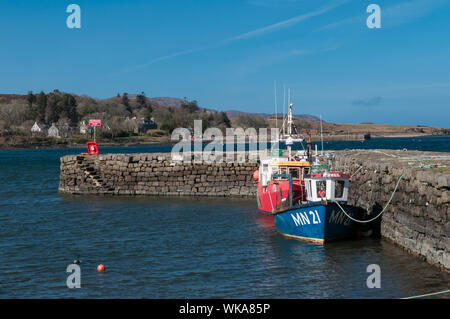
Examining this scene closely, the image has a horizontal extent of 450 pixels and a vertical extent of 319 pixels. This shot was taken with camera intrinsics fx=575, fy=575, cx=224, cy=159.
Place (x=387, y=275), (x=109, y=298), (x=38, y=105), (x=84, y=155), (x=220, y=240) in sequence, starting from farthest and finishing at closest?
1. (x=38, y=105)
2. (x=84, y=155)
3. (x=220, y=240)
4. (x=387, y=275)
5. (x=109, y=298)

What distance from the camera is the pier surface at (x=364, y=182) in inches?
538

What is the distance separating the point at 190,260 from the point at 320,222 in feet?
13.2

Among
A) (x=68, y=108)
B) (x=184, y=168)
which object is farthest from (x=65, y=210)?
(x=68, y=108)

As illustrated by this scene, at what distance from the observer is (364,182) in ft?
67.2

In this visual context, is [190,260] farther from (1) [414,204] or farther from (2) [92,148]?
(2) [92,148]

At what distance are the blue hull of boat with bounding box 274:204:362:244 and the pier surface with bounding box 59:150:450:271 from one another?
1.18 m

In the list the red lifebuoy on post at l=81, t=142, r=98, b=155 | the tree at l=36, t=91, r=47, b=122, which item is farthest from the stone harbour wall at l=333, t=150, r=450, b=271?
the tree at l=36, t=91, r=47, b=122

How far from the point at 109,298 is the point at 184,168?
781 inches

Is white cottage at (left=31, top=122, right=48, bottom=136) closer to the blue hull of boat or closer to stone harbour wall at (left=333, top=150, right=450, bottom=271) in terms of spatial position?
stone harbour wall at (left=333, top=150, right=450, bottom=271)

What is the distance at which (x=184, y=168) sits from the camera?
1270 inches

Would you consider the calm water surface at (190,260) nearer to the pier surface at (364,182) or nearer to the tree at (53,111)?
the pier surface at (364,182)

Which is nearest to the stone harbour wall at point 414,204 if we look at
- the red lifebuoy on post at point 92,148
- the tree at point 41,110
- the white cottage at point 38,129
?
the red lifebuoy on post at point 92,148

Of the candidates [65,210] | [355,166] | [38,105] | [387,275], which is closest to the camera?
[387,275]
